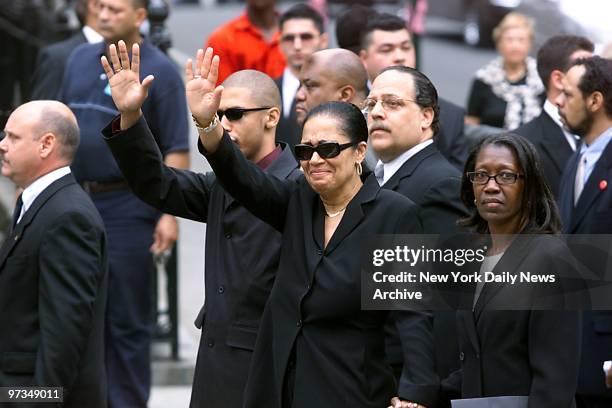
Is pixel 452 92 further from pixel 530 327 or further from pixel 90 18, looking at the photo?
pixel 530 327

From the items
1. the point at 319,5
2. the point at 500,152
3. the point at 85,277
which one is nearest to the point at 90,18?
the point at 85,277

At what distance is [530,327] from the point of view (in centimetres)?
573

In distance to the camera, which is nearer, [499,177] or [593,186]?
[499,177]

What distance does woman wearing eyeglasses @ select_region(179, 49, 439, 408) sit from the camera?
584cm

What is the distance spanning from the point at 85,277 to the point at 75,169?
2064 mm

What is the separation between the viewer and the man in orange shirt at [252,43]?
10.4m

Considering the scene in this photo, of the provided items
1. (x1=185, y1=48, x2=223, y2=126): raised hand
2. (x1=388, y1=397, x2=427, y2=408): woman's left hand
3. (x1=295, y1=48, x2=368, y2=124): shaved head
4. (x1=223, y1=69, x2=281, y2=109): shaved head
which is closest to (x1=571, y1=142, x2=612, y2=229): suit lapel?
(x1=295, y1=48, x2=368, y2=124): shaved head

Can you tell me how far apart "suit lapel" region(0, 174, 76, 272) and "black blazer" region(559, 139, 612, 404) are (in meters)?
2.50

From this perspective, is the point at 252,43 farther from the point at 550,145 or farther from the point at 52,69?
the point at 550,145

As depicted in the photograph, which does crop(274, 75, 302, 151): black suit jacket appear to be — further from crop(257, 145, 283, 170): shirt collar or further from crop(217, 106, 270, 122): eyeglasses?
crop(217, 106, 270, 122): eyeglasses

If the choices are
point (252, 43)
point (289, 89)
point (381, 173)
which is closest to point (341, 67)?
point (381, 173)

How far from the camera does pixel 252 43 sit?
34.3 ft

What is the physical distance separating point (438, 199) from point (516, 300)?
3.55 ft

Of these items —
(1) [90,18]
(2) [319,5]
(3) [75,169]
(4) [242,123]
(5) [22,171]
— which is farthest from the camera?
(2) [319,5]
